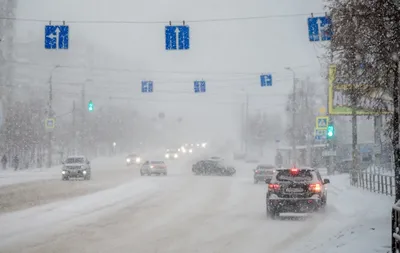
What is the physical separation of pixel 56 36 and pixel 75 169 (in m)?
20.0

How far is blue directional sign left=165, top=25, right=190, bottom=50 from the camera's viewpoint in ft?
89.8

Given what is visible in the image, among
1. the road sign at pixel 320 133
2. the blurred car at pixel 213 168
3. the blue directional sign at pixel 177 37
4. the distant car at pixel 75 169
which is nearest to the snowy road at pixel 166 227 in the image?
the blue directional sign at pixel 177 37

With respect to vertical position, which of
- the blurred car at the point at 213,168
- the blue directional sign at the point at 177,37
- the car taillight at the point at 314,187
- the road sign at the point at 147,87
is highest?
the blue directional sign at the point at 177,37

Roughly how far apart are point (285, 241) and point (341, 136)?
3243 inches

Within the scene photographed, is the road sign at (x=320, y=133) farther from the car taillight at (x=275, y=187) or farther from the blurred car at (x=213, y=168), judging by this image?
the car taillight at (x=275, y=187)

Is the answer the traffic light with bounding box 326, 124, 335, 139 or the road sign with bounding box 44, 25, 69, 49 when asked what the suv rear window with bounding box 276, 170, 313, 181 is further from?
the traffic light with bounding box 326, 124, 335, 139

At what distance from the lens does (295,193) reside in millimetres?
19500

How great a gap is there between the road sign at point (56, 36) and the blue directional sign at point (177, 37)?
14.9 feet

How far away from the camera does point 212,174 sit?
58.4m

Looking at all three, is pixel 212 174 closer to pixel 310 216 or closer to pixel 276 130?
pixel 310 216

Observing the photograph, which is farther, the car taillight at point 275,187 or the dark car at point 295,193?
the car taillight at point 275,187

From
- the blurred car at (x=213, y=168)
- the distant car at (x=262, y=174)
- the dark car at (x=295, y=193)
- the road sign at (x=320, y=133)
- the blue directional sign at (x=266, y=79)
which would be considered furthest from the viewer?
the blurred car at (x=213, y=168)

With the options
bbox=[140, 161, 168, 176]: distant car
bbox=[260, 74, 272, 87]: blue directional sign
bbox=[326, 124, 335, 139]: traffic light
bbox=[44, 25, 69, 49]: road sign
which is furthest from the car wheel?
bbox=[140, 161, 168, 176]: distant car

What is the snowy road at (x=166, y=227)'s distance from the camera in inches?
515
